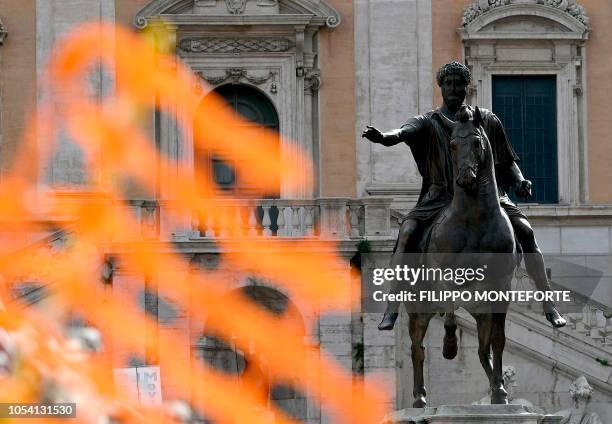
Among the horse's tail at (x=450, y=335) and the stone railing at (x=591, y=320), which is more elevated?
the horse's tail at (x=450, y=335)

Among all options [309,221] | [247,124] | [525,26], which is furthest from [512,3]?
[309,221]

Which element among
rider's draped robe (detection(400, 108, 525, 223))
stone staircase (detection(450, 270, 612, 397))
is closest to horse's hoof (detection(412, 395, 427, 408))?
rider's draped robe (detection(400, 108, 525, 223))

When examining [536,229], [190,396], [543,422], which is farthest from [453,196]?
[536,229]

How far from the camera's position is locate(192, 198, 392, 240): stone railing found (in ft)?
89.6

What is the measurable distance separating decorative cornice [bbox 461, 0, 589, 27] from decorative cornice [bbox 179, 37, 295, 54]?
11.7 ft

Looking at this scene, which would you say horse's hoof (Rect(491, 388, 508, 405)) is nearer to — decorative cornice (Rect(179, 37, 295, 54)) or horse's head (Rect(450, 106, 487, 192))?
horse's head (Rect(450, 106, 487, 192))

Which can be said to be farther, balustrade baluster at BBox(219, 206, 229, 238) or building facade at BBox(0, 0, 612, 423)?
building facade at BBox(0, 0, 612, 423)

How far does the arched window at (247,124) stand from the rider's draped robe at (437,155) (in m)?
19.4

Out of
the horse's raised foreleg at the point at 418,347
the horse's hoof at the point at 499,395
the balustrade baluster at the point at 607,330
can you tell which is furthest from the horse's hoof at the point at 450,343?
the balustrade baluster at the point at 607,330

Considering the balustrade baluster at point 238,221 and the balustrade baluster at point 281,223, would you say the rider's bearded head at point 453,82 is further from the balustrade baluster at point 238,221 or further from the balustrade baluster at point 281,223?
the balustrade baluster at point 281,223

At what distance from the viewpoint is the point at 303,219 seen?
1092 inches

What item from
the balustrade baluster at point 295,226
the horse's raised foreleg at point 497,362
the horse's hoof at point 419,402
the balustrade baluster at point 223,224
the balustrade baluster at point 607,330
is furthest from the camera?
the balustrade baluster at point 295,226

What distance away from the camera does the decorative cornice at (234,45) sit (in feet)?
105

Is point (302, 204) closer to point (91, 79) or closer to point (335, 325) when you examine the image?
point (335, 325)
